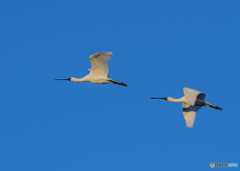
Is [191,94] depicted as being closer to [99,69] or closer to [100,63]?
[100,63]

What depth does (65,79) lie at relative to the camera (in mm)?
33156

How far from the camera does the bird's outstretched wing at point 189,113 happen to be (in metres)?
31.0

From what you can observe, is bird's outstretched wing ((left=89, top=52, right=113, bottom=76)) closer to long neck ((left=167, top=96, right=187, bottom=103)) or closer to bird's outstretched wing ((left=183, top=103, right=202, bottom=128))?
long neck ((left=167, top=96, right=187, bottom=103))

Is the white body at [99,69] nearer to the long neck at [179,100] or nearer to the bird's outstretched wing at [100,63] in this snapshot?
the bird's outstretched wing at [100,63]

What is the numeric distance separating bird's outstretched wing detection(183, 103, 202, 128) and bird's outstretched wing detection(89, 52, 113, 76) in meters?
5.95

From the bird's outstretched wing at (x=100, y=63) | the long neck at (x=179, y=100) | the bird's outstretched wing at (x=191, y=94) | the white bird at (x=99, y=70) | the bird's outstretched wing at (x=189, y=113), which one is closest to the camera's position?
the bird's outstretched wing at (x=191, y=94)

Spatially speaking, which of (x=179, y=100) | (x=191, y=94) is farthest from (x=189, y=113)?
(x=191, y=94)

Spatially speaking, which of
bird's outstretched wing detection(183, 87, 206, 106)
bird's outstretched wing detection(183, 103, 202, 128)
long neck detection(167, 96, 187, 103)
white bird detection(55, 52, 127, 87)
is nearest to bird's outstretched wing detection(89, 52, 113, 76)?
white bird detection(55, 52, 127, 87)

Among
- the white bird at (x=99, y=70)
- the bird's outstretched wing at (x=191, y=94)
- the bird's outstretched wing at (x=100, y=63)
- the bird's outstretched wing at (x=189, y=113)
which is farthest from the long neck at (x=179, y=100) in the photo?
the bird's outstretched wing at (x=100, y=63)

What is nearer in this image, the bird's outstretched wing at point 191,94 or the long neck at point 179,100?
the bird's outstretched wing at point 191,94

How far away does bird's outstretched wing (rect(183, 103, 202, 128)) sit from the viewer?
3098 centimetres

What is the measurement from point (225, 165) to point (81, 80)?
34.9 feet

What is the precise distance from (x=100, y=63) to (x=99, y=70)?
0.85 metres

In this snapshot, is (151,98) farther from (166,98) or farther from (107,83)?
(107,83)
